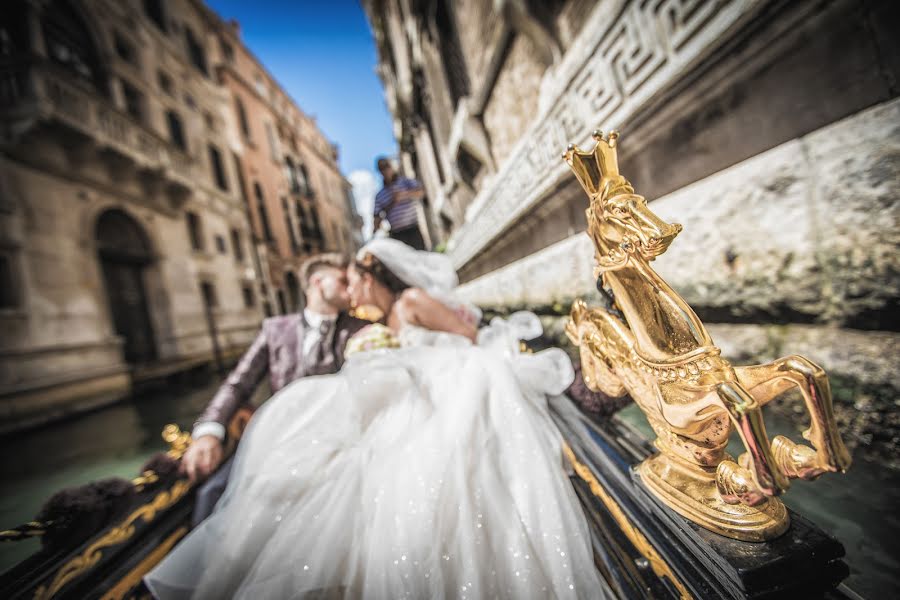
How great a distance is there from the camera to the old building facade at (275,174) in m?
15.9

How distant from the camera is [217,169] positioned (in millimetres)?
13070

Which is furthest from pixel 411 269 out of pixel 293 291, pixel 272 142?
pixel 272 142

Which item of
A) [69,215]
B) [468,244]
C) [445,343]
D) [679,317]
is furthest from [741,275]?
[69,215]

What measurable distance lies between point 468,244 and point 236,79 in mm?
19804

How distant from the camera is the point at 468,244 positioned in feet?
13.5

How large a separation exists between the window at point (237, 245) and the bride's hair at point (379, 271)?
44.6ft

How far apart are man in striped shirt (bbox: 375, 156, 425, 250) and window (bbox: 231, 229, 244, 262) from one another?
35.3 ft

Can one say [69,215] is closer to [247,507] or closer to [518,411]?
[247,507]

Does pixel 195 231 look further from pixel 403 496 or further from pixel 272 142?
pixel 403 496

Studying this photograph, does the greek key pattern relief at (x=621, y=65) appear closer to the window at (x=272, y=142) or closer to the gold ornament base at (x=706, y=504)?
the gold ornament base at (x=706, y=504)

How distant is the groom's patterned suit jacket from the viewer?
190 cm

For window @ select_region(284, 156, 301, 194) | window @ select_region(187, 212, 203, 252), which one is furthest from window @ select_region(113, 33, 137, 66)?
window @ select_region(284, 156, 301, 194)

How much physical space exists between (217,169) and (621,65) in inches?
637

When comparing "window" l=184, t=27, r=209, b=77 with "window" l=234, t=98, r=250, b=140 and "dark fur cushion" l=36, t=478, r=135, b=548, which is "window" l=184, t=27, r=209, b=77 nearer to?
"window" l=234, t=98, r=250, b=140
